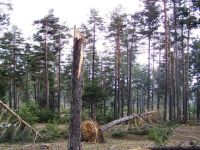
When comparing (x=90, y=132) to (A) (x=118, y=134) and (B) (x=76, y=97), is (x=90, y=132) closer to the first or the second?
(A) (x=118, y=134)

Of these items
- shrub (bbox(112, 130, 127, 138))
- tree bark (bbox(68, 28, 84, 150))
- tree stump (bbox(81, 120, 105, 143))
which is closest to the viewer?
tree bark (bbox(68, 28, 84, 150))

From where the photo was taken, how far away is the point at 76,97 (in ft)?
34.2

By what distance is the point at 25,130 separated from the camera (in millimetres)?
15883

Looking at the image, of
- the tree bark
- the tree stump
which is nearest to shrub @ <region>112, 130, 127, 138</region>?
the tree stump

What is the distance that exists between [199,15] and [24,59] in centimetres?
3147

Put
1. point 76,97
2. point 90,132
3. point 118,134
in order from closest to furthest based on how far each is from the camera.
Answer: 1. point 76,97
2. point 90,132
3. point 118,134

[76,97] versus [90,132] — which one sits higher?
Answer: [76,97]

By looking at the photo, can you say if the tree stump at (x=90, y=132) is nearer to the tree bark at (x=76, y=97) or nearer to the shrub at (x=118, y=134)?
the shrub at (x=118, y=134)

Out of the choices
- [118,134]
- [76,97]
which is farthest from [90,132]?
[76,97]

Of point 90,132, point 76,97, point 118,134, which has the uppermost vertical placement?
point 76,97

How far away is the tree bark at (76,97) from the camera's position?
1034cm

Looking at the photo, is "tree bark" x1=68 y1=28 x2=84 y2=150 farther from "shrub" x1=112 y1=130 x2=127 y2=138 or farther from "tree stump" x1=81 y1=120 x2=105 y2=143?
"shrub" x1=112 y1=130 x2=127 y2=138

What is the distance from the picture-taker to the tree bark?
10.3 metres

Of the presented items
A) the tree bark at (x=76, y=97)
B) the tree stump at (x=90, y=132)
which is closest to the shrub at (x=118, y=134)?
the tree stump at (x=90, y=132)
